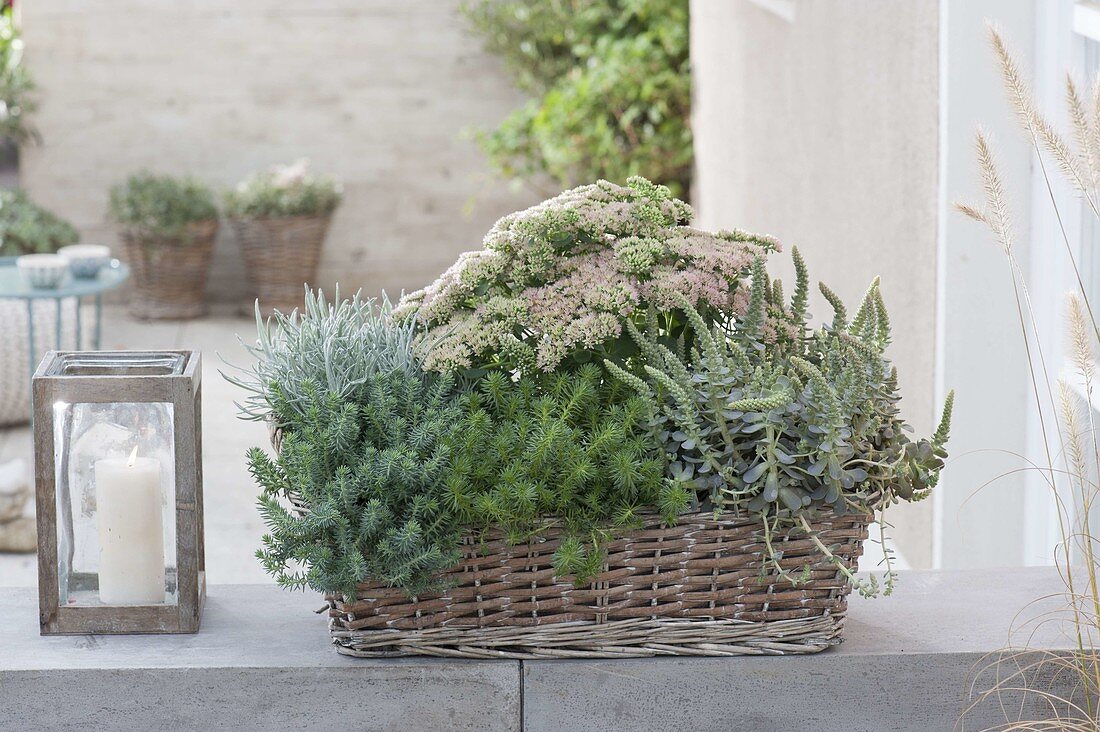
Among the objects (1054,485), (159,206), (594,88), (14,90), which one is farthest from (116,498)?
(14,90)

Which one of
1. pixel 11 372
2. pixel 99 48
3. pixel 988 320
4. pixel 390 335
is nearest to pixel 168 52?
pixel 99 48

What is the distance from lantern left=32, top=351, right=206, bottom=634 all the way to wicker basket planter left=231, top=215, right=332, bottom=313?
497 centimetres

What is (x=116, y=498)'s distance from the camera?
4.44 ft

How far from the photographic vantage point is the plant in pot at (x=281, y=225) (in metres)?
6.25

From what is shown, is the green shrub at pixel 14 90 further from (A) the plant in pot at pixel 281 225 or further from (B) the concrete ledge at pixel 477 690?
(B) the concrete ledge at pixel 477 690

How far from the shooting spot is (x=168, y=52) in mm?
6609

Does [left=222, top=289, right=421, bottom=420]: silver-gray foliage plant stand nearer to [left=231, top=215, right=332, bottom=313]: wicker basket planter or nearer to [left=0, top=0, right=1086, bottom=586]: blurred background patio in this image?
[left=0, top=0, right=1086, bottom=586]: blurred background patio

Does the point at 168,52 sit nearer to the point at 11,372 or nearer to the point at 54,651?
the point at 11,372

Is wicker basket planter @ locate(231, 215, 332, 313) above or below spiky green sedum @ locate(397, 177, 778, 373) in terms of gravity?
above

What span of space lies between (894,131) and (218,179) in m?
4.75

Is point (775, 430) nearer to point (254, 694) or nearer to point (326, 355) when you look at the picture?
point (326, 355)

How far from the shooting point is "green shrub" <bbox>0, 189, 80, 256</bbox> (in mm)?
5848

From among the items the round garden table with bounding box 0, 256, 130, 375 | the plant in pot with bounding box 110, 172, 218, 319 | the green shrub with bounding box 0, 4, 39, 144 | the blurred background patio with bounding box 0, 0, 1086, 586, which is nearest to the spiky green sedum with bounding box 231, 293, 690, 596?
the blurred background patio with bounding box 0, 0, 1086, 586

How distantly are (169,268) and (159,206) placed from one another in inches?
12.8
